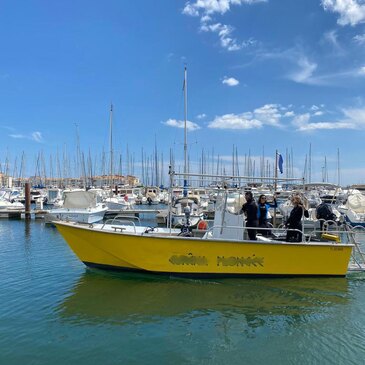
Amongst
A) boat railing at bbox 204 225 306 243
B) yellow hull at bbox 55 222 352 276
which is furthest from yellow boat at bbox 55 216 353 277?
boat railing at bbox 204 225 306 243

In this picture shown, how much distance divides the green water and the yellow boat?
296 mm

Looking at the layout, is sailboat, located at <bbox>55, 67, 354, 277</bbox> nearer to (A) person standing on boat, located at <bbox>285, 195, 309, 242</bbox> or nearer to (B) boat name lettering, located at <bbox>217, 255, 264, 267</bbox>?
(B) boat name lettering, located at <bbox>217, 255, 264, 267</bbox>

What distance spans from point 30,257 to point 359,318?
1104 cm

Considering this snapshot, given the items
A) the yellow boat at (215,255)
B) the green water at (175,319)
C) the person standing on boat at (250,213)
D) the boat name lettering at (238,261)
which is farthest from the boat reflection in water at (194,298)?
the person standing on boat at (250,213)

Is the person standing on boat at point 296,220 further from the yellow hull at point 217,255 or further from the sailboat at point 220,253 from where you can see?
the yellow hull at point 217,255

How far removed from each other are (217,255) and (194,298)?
134cm

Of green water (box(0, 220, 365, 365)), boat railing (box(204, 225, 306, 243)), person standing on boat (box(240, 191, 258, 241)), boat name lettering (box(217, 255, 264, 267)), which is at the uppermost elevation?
person standing on boat (box(240, 191, 258, 241))

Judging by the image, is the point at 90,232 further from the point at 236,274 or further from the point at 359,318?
the point at 359,318

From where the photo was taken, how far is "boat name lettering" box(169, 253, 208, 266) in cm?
932

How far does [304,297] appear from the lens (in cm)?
862

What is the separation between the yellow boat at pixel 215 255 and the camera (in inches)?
364

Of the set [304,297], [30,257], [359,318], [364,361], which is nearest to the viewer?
[364,361]

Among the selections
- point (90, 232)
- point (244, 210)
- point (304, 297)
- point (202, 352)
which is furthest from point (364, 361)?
point (90, 232)

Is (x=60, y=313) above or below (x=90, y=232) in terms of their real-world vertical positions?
below
